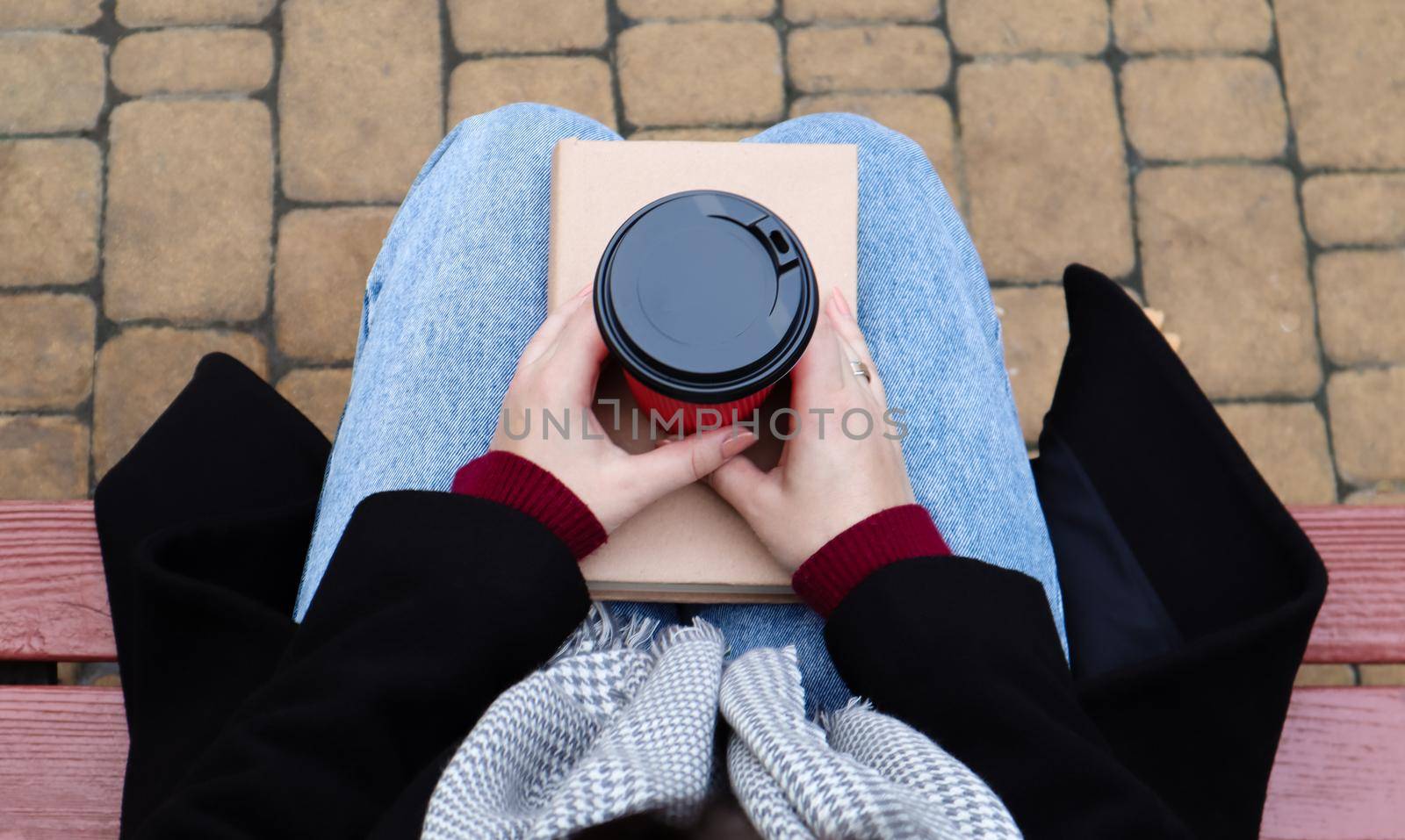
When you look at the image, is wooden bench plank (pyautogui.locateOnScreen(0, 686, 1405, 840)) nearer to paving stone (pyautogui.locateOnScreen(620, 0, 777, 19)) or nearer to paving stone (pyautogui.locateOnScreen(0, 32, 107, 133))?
paving stone (pyautogui.locateOnScreen(0, 32, 107, 133))

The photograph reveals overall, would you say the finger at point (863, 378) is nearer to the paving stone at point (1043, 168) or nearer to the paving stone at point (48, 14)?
the paving stone at point (1043, 168)

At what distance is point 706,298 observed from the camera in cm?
82

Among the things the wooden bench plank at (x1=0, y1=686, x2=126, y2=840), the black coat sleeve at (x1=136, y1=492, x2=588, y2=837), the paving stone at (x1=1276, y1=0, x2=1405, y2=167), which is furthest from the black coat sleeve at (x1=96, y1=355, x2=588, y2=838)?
the paving stone at (x1=1276, y1=0, x2=1405, y2=167)

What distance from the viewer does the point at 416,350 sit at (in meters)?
1.20

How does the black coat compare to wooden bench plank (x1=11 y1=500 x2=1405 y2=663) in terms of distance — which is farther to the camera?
wooden bench plank (x1=11 y1=500 x2=1405 y2=663)

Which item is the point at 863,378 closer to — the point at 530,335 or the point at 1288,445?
the point at 530,335

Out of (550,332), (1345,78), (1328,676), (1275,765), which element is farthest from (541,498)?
(1345,78)

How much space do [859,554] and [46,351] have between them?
1647mm

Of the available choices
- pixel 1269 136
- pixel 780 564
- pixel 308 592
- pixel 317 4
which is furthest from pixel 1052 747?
pixel 317 4

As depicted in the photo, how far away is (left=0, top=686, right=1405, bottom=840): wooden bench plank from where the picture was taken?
1150 mm

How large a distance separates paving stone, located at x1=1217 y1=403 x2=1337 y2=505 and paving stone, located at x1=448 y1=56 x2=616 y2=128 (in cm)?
132

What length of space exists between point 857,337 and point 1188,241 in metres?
1.19

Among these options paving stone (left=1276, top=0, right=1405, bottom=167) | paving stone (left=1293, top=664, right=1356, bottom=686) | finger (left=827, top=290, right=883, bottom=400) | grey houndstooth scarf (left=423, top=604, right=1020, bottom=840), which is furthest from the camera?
paving stone (left=1276, top=0, right=1405, bottom=167)

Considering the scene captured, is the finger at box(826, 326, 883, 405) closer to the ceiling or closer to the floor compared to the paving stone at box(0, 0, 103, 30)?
closer to the floor
